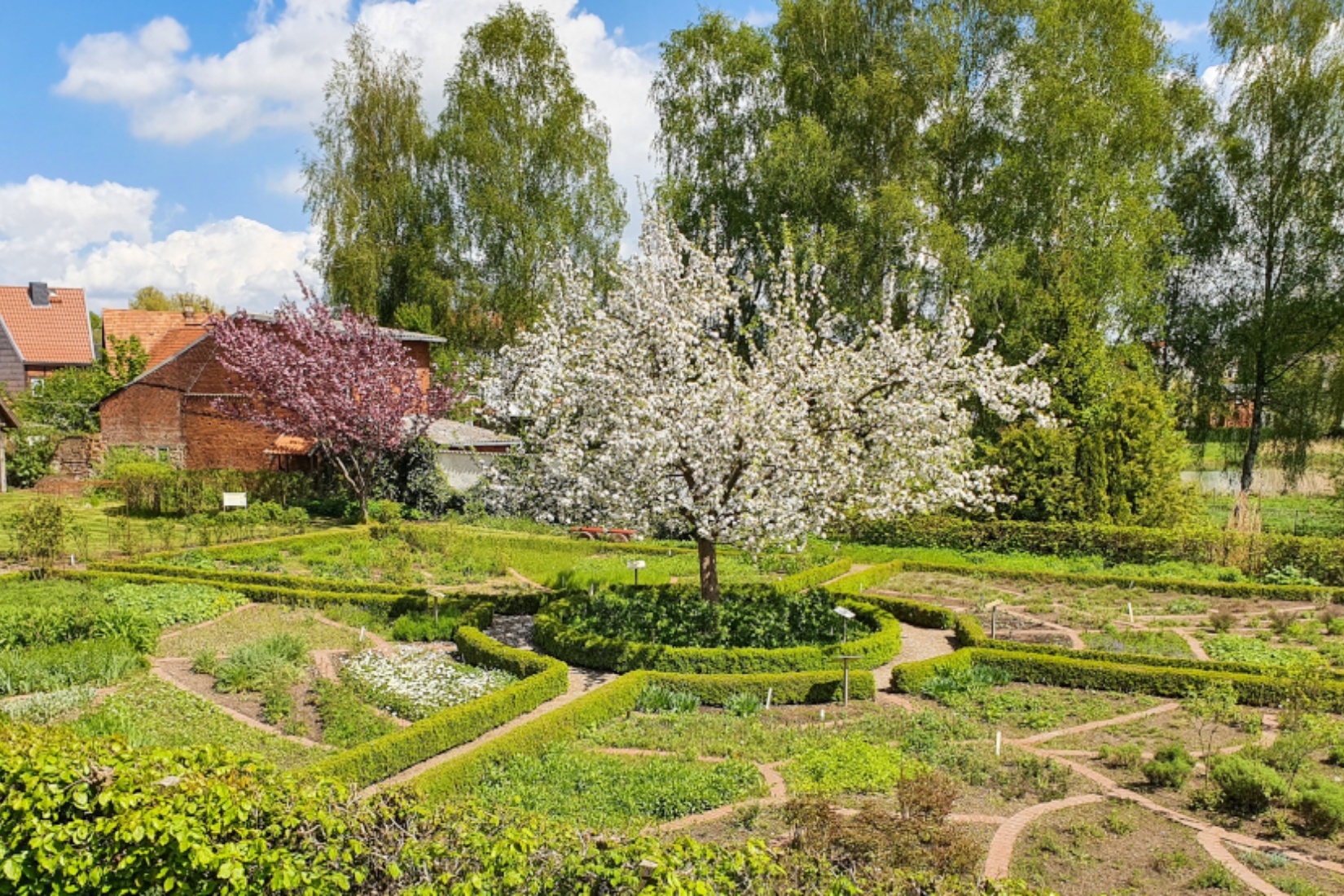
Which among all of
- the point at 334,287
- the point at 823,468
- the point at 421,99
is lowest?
the point at 823,468

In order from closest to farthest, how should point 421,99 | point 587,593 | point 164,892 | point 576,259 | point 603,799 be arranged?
point 164,892 → point 603,799 → point 587,593 → point 576,259 → point 421,99

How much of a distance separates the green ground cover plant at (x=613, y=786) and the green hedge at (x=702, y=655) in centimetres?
320

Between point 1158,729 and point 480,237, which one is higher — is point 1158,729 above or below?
below

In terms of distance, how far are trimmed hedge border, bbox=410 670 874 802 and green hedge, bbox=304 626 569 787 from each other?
0.65m

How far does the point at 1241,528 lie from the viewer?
77.0ft

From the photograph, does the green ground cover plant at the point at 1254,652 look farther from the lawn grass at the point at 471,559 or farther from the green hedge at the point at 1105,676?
the lawn grass at the point at 471,559

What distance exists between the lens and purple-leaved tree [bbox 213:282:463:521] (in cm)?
2858

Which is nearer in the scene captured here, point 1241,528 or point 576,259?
point 1241,528

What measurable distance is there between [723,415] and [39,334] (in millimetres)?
54597

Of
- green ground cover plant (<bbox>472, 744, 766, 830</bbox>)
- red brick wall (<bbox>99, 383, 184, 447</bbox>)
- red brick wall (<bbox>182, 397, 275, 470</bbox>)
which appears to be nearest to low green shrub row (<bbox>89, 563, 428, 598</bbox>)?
green ground cover plant (<bbox>472, 744, 766, 830</bbox>)

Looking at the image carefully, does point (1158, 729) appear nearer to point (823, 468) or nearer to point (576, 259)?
point (823, 468)

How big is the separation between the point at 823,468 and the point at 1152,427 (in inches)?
554

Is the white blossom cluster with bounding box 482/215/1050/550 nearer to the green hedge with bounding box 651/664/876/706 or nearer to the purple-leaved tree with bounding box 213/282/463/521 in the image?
the green hedge with bounding box 651/664/876/706

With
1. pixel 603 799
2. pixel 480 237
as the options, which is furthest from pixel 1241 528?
pixel 480 237
